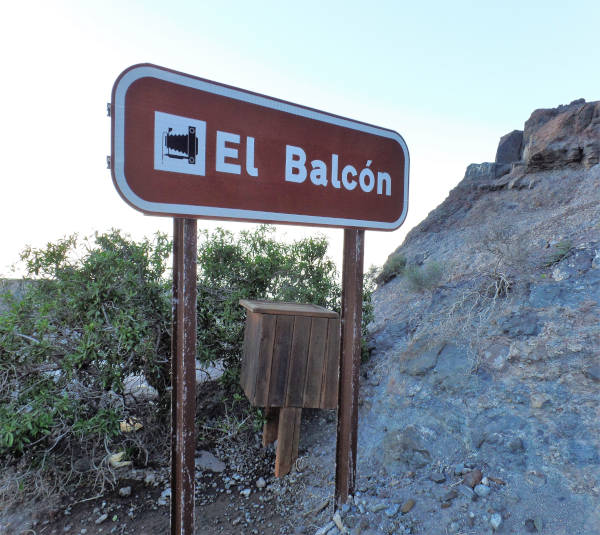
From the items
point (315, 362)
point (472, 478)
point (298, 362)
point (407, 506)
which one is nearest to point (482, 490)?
point (472, 478)

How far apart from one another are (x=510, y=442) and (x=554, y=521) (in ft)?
2.23

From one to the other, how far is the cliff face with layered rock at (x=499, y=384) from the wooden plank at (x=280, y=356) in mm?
1126

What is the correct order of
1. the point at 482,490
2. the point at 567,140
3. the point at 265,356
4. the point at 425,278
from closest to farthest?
1. the point at 482,490
2. the point at 265,356
3. the point at 425,278
4. the point at 567,140

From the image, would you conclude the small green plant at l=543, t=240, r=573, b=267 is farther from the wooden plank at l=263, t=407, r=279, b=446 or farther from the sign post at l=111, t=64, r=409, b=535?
the wooden plank at l=263, t=407, r=279, b=446

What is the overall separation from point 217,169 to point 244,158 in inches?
7.7

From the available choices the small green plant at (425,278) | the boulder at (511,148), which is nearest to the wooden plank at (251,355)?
the small green plant at (425,278)

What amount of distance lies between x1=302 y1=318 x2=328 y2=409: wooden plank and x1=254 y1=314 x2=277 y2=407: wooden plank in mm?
343

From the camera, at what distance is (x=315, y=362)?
3604 millimetres

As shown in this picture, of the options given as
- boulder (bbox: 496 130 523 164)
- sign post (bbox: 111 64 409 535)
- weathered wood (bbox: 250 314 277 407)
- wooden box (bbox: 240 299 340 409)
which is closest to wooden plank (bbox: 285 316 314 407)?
wooden box (bbox: 240 299 340 409)

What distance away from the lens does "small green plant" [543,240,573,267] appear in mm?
5105

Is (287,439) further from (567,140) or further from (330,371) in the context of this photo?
(567,140)

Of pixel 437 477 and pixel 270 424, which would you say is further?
pixel 270 424

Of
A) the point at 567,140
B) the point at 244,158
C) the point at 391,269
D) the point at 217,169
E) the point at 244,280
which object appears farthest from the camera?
the point at 567,140

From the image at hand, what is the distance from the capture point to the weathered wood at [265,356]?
3.46 metres
